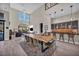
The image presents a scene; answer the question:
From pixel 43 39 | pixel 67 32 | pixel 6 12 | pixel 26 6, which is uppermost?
pixel 26 6

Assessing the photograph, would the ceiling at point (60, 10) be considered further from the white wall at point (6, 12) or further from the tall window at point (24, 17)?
the white wall at point (6, 12)

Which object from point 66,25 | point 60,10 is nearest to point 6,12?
point 60,10

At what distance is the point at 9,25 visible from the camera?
8.28 feet

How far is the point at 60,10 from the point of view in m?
2.50

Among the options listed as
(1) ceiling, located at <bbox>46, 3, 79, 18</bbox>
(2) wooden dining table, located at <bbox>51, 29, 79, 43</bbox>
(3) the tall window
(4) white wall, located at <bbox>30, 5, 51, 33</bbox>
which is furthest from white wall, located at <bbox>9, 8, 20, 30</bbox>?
(2) wooden dining table, located at <bbox>51, 29, 79, 43</bbox>

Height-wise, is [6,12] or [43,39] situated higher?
[6,12]

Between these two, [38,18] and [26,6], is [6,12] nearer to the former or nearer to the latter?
[26,6]

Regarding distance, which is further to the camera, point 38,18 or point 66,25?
point 38,18

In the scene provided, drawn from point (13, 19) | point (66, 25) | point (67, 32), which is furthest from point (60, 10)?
point (13, 19)

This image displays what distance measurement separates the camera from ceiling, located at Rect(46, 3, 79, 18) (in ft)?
Result: 7.95

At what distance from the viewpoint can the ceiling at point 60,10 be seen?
242 cm

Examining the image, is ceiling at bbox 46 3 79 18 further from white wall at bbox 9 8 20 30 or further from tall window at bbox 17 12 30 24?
white wall at bbox 9 8 20 30

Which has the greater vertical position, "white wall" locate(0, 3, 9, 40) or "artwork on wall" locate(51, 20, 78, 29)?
"white wall" locate(0, 3, 9, 40)

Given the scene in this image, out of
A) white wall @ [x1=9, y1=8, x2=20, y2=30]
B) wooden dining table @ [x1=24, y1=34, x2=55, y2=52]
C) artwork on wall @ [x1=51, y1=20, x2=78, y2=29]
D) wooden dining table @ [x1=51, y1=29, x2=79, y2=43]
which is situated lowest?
wooden dining table @ [x1=24, y1=34, x2=55, y2=52]
